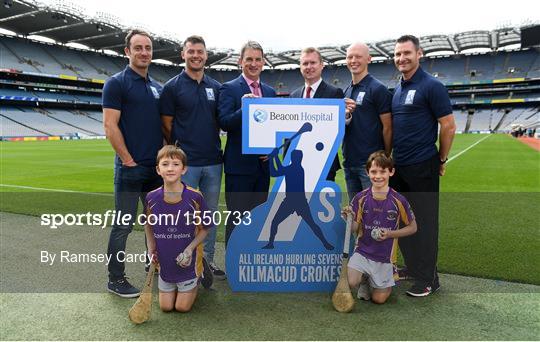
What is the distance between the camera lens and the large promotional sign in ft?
11.1

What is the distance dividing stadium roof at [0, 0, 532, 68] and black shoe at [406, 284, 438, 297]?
42121mm

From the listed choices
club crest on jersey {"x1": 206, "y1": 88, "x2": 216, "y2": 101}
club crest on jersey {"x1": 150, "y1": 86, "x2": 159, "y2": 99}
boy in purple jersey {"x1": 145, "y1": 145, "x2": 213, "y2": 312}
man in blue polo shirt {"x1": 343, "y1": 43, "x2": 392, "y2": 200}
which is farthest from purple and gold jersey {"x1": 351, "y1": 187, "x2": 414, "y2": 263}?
club crest on jersey {"x1": 150, "y1": 86, "x2": 159, "y2": 99}

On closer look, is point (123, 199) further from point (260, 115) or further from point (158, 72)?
point (158, 72)

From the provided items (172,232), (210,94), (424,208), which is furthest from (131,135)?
(424,208)

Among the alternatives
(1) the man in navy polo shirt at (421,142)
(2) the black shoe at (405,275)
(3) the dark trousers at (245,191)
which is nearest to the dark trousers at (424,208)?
(1) the man in navy polo shirt at (421,142)

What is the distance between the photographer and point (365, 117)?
3.60 metres

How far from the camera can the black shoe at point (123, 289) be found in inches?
129

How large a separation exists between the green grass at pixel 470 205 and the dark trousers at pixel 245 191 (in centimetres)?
186

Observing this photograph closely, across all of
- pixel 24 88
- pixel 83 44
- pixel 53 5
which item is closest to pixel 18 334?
pixel 53 5

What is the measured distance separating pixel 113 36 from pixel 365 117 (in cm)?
5041

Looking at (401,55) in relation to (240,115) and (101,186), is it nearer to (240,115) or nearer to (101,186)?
(240,115)

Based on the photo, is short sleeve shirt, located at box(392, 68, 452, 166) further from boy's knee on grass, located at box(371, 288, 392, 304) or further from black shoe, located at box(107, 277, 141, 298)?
black shoe, located at box(107, 277, 141, 298)

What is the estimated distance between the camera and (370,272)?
3.24 metres

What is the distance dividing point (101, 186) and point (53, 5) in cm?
3689
